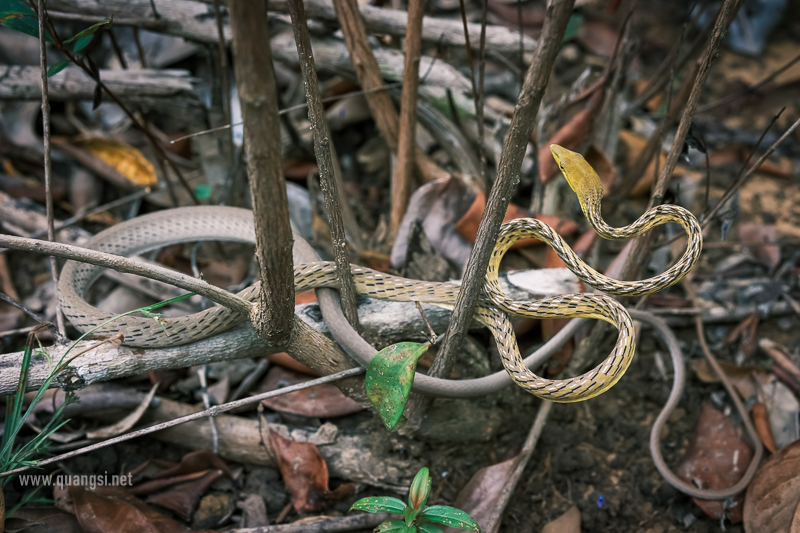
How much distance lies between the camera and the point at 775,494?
64.5 inches

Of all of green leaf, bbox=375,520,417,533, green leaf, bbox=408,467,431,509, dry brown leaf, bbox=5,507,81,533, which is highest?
green leaf, bbox=408,467,431,509

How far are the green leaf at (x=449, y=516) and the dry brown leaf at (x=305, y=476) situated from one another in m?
0.47

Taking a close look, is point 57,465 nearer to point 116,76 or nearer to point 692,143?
point 116,76

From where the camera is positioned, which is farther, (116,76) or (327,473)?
(116,76)

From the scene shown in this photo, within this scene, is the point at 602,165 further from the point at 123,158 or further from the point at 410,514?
the point at 123,158

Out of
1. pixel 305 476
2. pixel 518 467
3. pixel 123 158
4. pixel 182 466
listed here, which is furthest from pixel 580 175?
pixel 123 158

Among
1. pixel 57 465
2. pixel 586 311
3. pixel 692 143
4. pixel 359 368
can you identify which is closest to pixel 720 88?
pixel 692 143

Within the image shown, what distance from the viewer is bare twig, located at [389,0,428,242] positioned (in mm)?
1746

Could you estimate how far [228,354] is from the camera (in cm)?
154

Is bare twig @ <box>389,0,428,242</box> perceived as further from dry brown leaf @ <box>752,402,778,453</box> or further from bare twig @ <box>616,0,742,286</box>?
dry brown leaf @ <box>752,402,778,453</box>

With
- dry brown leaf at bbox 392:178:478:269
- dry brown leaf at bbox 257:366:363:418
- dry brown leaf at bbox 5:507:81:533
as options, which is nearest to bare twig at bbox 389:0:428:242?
dry brown leaf at bbox 392:178:478:269

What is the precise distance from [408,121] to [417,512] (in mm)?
1414

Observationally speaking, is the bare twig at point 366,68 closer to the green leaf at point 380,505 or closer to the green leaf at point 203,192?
the green leaf at point 203,192

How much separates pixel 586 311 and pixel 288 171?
175 centimetres
